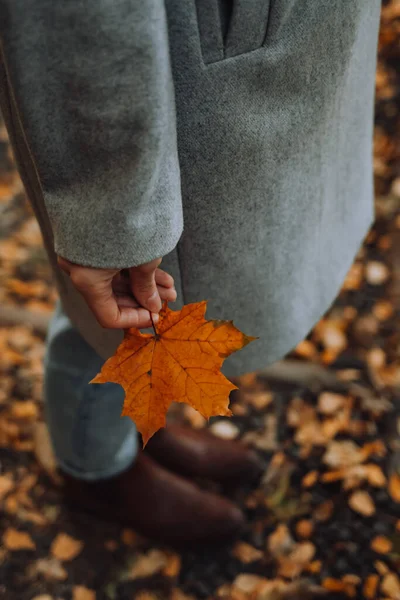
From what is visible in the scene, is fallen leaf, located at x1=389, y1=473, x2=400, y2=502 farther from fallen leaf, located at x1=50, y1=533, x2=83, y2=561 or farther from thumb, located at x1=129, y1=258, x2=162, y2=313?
thumb, located at x1=129, y1=258, x2=162, y2=313

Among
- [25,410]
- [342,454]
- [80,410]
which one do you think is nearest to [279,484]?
[342,454]

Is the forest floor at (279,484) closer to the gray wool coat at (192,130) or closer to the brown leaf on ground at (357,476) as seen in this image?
the brown leaf on ground at (357,476)

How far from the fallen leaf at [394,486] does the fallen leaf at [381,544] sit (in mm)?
138

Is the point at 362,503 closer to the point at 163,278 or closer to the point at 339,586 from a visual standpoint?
the point at 339,586

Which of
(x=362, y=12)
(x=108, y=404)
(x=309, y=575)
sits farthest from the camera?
(x=309, y=575)

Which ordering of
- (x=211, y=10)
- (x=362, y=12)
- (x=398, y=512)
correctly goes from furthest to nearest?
1. (x=398, y=512)
2. (x=362, y=12)
3. (x=211, y=10)

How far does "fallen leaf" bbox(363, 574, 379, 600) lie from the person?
32.7 inches

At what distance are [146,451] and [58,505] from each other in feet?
1.11

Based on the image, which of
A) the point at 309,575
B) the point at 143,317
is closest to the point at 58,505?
the point at 309,575

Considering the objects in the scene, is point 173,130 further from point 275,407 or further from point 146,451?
point 275,407

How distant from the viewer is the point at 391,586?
1.51 metres

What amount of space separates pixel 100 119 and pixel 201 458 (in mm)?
1360

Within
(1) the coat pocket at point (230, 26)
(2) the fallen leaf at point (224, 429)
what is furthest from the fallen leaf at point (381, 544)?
(1) the coat pocket at point (230, 26)

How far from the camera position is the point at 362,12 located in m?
0.84
